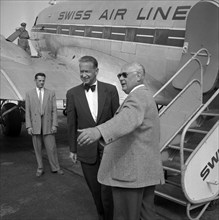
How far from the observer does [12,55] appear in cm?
796

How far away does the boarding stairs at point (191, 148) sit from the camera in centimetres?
371

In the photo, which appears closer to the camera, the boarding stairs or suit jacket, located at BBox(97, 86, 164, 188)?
suit jacket, located at BBox(97, 86, 164, 188)

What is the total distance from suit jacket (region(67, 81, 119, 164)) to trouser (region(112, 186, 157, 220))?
0.80 meters

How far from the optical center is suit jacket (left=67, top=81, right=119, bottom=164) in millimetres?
3420

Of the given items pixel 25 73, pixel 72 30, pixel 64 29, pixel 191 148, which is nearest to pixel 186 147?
pixel 191 148

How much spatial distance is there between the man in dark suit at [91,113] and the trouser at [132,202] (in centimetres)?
64

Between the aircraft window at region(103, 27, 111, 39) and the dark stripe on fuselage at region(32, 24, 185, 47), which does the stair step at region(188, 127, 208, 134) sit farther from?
the aircraft window at region(103, 27, 111, 39)

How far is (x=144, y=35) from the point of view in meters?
6.29

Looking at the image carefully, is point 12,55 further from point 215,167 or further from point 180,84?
point 215,167

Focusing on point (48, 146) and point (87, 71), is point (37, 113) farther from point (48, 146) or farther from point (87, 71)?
point (87, 71)

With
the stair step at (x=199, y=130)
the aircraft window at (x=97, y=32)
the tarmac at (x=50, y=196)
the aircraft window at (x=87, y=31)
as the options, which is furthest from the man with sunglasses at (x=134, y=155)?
the aircraft window at (x=87, y=31)

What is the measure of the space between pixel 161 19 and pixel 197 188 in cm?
317

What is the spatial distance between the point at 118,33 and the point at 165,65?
1671mm

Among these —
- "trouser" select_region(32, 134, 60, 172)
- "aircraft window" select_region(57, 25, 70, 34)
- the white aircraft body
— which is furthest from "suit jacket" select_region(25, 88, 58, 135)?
"aircraft window" select_region(57, 25, 70, 34)
